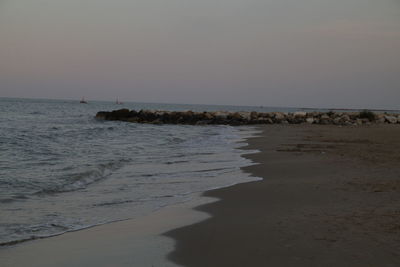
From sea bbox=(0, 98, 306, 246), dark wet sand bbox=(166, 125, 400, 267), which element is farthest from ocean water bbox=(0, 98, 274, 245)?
dark wet sand bbox=(166, 125, 400, 267)

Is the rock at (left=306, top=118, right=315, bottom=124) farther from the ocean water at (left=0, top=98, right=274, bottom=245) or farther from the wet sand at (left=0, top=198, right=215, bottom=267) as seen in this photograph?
the wet sand at (left=0, top=198, right=215, bottom=267)

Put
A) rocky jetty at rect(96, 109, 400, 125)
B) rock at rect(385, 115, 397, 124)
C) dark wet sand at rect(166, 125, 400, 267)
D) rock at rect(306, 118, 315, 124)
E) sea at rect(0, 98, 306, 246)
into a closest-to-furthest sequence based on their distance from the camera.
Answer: dark wet sand at rect(166, 125, 400, 267) → sea at rect(0, 98, 306, 246) → rock at rect(385, 115, 397, 124) → rock at rect(306, 118, 315, 124) → rocky jetty at rect(96, 109, 400, 125)

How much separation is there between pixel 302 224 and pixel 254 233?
0.63 m

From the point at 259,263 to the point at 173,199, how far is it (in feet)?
10.5

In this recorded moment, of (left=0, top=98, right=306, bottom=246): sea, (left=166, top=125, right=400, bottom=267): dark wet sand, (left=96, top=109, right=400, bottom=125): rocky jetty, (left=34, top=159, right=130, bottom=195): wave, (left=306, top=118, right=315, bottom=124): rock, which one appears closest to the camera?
(left=166, top=125, right=400, bottom=267): dark wet sand

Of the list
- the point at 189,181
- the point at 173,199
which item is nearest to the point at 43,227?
the point at 173,199

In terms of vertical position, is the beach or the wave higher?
the beach

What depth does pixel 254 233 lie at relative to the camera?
14.2 ft

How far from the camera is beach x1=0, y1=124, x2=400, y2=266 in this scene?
356cm

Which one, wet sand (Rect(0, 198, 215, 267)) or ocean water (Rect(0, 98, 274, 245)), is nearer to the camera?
wet sand (Rect(0, 198, 215, 267))

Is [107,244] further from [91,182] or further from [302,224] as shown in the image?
[91,182]

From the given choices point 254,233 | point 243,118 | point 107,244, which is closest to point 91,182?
point 107,244

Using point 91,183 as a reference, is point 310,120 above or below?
above

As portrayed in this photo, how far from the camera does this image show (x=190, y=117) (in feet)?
129
